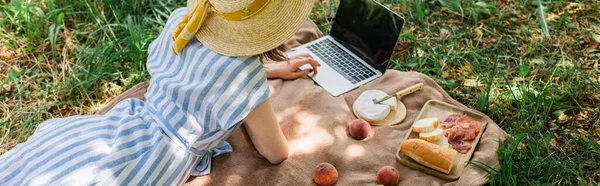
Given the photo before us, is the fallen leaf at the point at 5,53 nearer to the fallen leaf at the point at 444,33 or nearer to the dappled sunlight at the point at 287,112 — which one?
the dappled sunlight at the point at 287,112

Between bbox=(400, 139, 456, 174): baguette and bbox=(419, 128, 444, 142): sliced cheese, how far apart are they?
118mm

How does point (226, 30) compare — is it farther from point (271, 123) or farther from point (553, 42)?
point (553, 42)

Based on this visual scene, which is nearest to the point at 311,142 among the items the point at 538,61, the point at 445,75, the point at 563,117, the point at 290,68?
the point at 290,68

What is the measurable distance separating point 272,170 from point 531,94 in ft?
5.38

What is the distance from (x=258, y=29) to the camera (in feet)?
7.78

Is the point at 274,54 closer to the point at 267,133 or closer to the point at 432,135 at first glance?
the point at 267,133

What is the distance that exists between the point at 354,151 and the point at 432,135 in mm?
434

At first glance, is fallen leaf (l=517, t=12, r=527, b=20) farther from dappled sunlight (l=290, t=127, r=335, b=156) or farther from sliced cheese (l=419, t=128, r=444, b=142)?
dappled sunlight (l=290, t=127, r=335, b=156)

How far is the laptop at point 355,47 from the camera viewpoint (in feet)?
11.2

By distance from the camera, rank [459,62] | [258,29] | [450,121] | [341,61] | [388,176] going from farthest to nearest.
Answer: [459,62] → [341,61] → [450,121] → [388,176] → [258,29]

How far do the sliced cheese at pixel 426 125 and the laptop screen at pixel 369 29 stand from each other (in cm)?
54

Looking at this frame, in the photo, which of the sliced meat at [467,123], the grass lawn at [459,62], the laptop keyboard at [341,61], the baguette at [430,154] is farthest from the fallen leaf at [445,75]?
the baguette at [430,154]

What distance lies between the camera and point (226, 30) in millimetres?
2412

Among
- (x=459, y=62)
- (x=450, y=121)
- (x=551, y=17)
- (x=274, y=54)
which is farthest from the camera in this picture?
(x=551, y=17)
